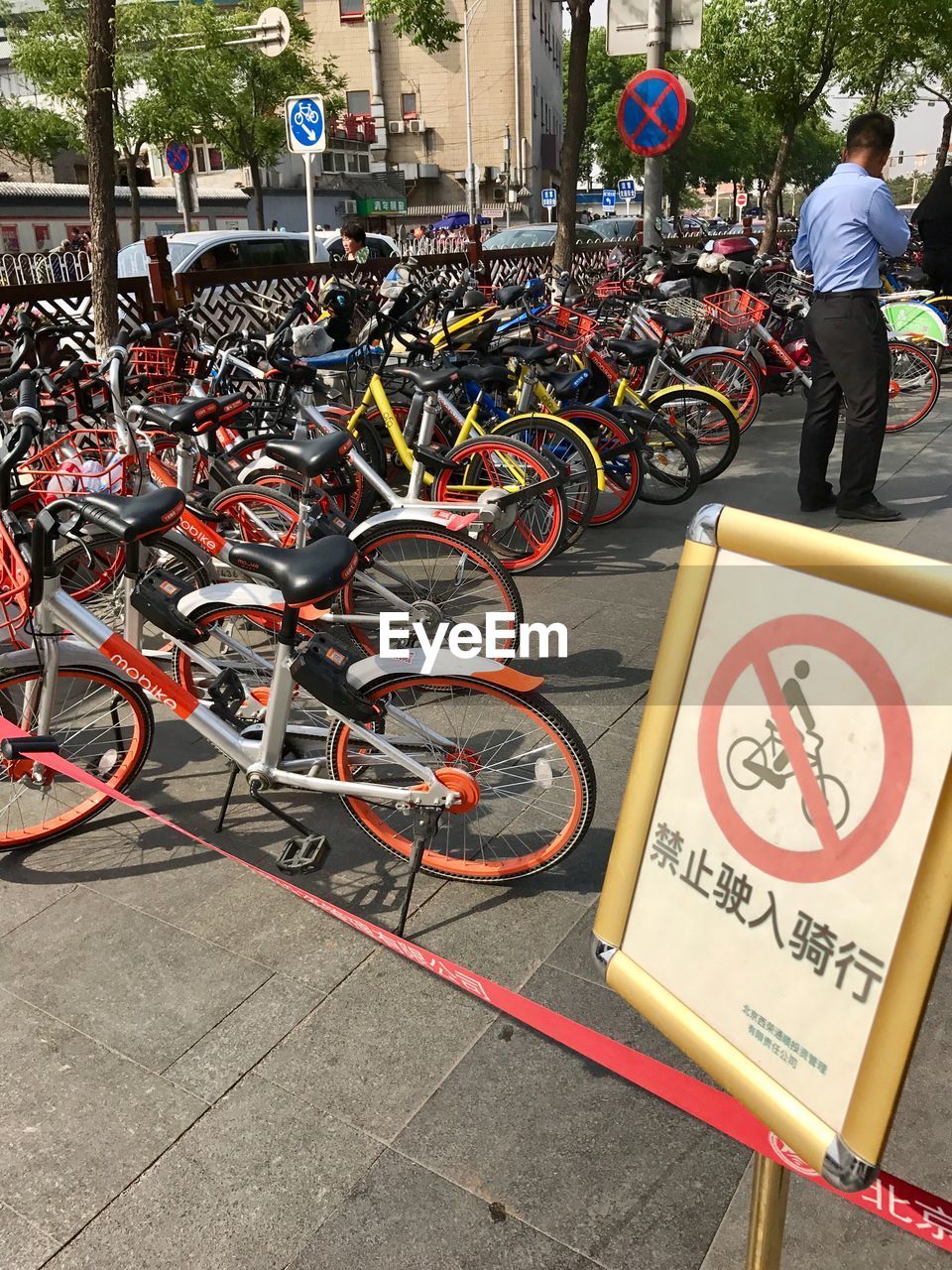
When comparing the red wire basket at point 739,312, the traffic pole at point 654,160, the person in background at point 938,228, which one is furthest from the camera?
the person in background at point 938,228

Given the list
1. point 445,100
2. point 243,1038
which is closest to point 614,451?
point 243,1038

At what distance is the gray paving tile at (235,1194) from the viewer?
73.9 inches

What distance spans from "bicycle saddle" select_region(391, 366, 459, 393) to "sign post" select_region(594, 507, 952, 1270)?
366 cm

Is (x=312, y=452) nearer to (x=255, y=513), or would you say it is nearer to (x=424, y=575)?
(x=424, y=575)

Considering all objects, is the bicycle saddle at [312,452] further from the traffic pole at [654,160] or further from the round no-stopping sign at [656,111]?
the traffic pole at [654,160]

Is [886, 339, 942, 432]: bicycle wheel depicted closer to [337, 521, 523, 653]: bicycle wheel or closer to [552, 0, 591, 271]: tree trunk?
[552, 0, 591, 271]: tree trunk

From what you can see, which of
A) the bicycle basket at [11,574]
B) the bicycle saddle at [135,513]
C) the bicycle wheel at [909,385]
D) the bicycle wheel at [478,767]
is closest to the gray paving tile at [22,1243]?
the bicycle wheel at [478,767]

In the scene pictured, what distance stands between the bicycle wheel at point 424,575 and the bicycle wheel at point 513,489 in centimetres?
51

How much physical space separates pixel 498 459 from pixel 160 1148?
3.55m

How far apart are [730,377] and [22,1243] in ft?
23.3

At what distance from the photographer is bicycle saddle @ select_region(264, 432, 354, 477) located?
134 inches

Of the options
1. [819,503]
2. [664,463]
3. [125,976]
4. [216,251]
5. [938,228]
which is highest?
[938,228]

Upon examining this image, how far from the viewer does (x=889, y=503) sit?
6.26m

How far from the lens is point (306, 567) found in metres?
2.48
